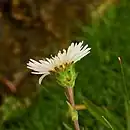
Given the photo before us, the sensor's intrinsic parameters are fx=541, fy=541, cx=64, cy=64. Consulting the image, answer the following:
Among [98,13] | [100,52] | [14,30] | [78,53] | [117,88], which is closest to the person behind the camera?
[78,53]

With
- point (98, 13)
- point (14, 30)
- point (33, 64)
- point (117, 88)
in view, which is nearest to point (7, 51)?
point (14, 30)

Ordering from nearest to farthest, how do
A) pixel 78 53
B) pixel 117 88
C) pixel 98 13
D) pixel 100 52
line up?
pixel 78 53, pixel 117 88, pixel 100 52, pixel 98 13

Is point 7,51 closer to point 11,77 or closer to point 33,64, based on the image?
point 11,77

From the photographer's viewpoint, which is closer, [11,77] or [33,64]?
[33,64]

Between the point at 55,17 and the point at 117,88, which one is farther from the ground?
the point at 55,17

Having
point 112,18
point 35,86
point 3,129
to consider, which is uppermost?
point 112,18

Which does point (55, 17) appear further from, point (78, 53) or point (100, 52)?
point (78, 53)
